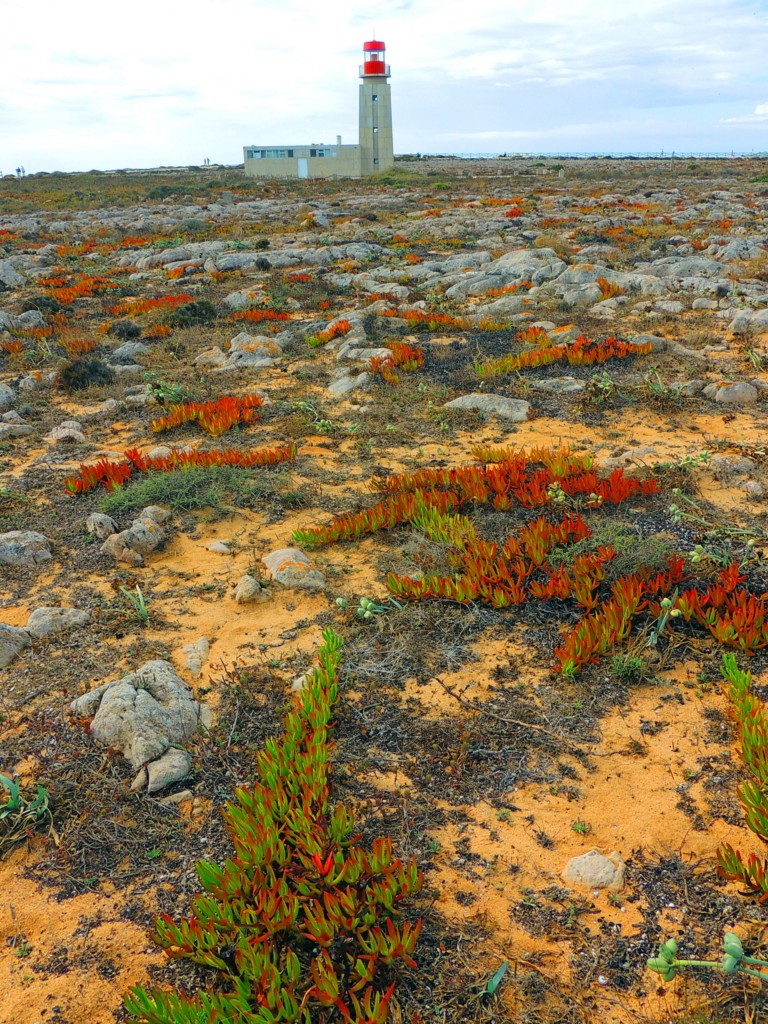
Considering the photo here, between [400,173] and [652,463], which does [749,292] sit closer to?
[652,463]

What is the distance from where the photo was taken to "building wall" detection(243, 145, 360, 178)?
236 ft

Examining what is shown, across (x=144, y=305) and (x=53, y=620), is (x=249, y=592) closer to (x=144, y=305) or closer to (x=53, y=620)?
(x=53, y=620)

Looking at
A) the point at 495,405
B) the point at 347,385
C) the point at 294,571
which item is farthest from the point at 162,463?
the point at 495,405

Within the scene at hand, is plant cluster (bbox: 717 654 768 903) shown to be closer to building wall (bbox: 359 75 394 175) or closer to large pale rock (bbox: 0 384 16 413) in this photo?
large pale rock (bbox: 0 384 16 413)

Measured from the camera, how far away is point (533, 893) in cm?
316

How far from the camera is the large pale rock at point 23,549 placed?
618 cm

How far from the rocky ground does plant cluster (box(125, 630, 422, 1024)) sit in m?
0.17

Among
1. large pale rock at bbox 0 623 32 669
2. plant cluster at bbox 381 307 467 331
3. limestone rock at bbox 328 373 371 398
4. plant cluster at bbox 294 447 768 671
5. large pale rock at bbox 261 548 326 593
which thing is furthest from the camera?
plant cluster at bbox 381 307 467 331

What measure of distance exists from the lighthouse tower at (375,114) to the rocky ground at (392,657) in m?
65.4

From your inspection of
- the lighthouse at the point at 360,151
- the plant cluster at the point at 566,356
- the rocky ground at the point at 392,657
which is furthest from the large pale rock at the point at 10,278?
the lighthouse at the point at 360,151

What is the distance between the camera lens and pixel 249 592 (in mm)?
5523

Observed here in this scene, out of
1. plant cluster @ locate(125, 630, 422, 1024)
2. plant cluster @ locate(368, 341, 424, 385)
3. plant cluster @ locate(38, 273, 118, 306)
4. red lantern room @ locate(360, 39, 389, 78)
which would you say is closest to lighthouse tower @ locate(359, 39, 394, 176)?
red lantern room @ locate(360, 39, 389, 78)

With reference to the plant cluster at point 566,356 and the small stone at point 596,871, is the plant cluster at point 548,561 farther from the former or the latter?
the plant cluster at point 566,356

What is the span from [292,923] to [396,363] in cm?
965
